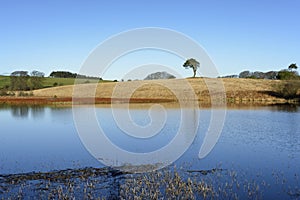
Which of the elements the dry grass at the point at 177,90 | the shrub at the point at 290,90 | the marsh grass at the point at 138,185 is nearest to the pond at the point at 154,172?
the marsh grass at the point at 138,185

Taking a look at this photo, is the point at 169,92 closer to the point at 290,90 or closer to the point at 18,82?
the point at 290,90

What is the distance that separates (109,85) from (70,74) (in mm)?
56086

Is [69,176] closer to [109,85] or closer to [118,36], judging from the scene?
[118,36]

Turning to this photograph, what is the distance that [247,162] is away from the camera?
1541 centimetres

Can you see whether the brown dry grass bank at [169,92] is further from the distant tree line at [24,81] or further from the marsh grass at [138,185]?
the marsh grass at [138,185]

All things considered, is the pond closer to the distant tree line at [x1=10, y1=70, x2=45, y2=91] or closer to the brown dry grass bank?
the brown dry grass bank

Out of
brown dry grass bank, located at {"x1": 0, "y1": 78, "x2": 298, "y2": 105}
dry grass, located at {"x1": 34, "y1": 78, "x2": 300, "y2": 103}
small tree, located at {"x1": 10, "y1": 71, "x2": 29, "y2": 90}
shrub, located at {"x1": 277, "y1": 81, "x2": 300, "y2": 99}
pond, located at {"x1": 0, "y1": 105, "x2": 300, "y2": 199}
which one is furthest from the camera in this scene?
small tree, located at {"x1": 10, "y1": 71, "x2": 29, "y2": 90}

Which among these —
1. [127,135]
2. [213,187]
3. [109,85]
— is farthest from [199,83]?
[213,187]

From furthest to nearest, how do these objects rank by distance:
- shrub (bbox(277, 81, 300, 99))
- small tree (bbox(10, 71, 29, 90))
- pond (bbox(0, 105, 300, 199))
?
small tree (bbox(10, 71, 29, 90))
shrub (bbox(277, 81, 300, 99))
pond (bbox(0, 105, 300, 199))

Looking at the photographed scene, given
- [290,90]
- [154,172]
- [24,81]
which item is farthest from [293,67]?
[154,172]

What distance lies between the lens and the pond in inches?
436

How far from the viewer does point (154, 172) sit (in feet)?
44.2

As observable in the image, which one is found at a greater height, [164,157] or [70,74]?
[70,74]

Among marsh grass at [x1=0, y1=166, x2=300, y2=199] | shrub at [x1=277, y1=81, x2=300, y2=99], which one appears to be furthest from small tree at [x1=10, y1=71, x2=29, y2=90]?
marsh grass at [x1=0, y1=166, x2=300, y2=199]
